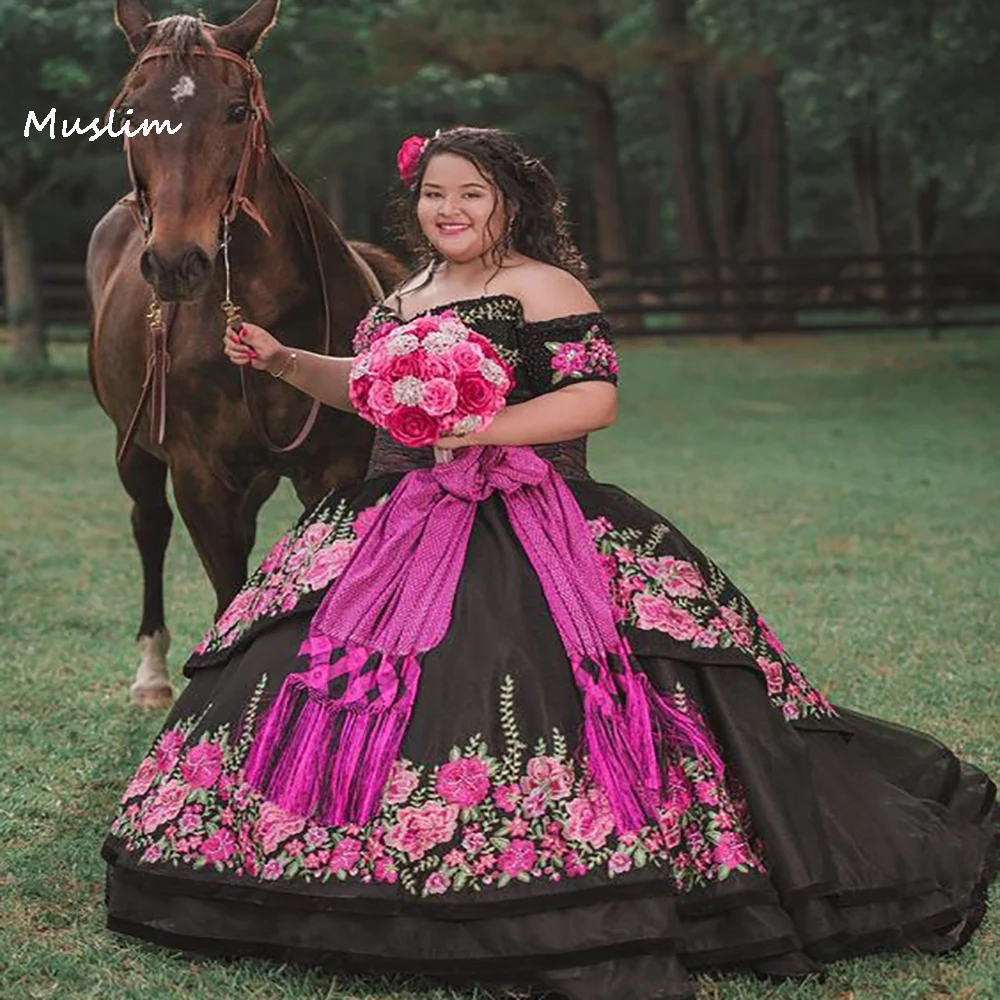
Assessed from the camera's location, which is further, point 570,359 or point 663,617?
point 570,359

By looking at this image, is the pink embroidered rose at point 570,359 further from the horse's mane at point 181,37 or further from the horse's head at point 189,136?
the horse's mane at point 181,37

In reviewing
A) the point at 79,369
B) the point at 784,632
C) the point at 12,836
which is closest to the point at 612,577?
the point at 12,836

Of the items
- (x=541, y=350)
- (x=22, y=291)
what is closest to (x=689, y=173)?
(x=22, y=291)

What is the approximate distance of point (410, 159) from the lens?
13.0 feet

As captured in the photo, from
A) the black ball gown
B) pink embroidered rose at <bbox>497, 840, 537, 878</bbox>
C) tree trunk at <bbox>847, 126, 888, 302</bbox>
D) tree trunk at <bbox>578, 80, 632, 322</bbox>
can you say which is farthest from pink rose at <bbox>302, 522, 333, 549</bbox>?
tree trunk at <bbox>847, 126, 888, 302</bbox>

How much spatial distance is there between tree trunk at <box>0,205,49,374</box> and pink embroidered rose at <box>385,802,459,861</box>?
18.1m

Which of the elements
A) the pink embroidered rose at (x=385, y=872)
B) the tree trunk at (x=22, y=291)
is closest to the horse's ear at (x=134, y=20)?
the pink embroidered rose at (x=385, y=872)

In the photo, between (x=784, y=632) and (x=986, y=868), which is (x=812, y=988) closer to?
(x=986, y=868)

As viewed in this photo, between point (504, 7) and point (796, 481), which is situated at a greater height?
point (504, 7)

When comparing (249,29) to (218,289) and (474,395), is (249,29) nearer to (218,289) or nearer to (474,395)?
(218,289)

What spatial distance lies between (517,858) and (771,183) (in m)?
26.6

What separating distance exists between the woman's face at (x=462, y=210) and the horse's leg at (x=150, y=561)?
2.68 m

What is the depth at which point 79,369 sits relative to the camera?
2281cm

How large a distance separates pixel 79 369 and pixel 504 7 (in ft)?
27.2
